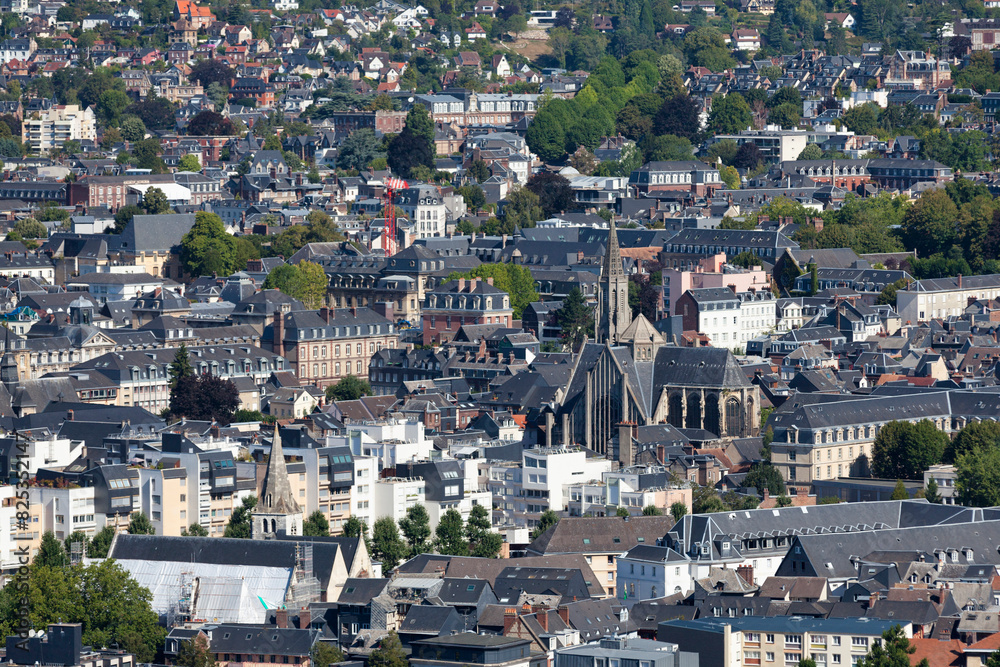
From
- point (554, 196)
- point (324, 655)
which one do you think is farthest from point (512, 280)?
point (324, 655)

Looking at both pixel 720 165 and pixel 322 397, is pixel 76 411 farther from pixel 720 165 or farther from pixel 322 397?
pixel 720 165

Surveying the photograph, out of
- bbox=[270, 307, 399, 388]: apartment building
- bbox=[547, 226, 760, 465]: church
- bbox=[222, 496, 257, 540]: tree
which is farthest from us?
bbox=[270, 307, 399, 388]: apartment building

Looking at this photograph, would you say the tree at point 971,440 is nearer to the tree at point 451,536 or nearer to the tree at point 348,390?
the tree at point 451,536

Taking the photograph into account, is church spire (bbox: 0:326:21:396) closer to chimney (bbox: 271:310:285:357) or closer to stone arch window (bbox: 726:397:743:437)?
chimney (bbox: 271:310:285:357)

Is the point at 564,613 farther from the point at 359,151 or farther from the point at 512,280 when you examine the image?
the point at 359,151

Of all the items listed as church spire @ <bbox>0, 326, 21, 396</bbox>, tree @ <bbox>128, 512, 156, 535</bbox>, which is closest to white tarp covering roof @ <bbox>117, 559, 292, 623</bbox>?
tree @ <bbox>128, 512, 156, 535</bbox>

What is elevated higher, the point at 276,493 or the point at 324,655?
the point at 276,493
